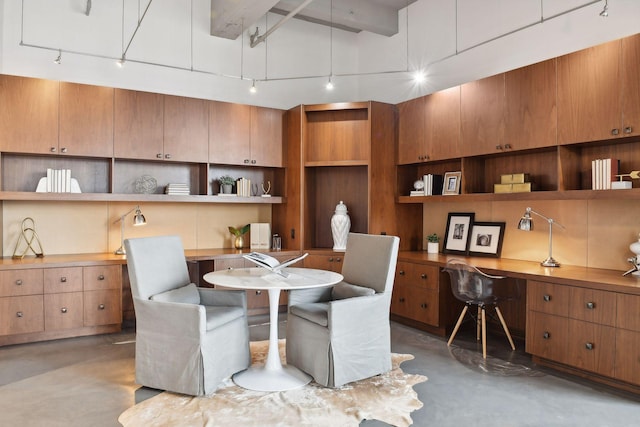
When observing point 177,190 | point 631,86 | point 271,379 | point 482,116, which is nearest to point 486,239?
point 482,116

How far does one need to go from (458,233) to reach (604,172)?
171cm

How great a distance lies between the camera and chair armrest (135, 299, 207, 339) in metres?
2.96

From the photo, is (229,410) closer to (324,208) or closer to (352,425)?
(352,425)

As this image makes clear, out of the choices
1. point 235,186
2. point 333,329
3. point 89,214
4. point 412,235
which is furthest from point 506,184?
point 89,214

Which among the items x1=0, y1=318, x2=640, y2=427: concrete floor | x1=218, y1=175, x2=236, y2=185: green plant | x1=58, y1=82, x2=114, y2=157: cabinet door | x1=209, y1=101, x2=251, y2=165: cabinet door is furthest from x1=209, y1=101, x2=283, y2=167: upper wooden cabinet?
x1=0, y1=318, x2=640, y2=427: concrete floor

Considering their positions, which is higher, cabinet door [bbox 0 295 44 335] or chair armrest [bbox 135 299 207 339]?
chair armrest [bbox 135 299 207 339]

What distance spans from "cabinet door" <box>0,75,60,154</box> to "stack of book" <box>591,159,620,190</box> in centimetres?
489

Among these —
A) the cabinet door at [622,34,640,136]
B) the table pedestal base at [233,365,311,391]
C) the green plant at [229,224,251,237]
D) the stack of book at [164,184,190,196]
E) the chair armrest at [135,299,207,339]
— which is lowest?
the table pedestal base at [233,365,311,391]

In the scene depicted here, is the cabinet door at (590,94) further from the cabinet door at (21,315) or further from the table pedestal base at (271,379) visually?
the cabinet door at (21,315)

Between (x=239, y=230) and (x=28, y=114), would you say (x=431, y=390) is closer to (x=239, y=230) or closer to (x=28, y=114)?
(x=239, y=230)

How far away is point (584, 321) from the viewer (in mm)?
3275

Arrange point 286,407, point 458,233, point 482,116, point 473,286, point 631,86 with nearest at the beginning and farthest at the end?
point 286,407, point 631,86, point 473,286, point 482,116, point 458,233

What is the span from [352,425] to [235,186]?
11.8 feet

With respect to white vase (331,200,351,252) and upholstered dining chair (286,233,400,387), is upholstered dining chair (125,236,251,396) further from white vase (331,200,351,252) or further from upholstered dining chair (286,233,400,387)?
white vase (331,200,351,252)
